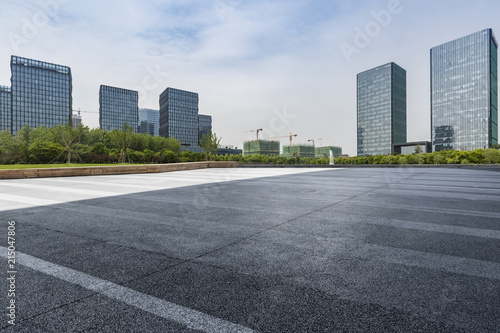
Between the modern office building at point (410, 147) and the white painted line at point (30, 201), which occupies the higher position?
the modern office building at point (410, 147)

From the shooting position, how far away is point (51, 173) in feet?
48.8

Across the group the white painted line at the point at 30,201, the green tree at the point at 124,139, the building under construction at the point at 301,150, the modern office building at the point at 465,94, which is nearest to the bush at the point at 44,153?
the green tree at the point at 124,139

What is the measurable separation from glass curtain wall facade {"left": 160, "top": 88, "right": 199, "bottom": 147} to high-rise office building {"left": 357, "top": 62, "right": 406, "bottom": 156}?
107581 mm

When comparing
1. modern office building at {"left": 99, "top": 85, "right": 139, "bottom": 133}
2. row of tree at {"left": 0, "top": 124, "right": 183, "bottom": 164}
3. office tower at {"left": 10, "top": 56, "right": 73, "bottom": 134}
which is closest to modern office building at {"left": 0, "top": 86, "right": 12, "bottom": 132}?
office tower at {"left": 10, "top": 56, "right": 73, "bottom": 134}

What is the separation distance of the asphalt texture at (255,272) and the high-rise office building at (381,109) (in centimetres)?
17694

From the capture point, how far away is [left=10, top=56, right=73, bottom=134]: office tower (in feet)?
403

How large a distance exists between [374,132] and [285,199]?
183449 millimetres

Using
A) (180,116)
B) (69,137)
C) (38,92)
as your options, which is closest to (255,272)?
(69,137)

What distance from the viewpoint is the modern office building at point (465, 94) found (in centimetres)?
12900

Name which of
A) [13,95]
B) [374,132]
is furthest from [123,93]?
[374,132]

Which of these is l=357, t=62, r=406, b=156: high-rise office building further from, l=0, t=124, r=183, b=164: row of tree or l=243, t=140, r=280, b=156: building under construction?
l=0, t=124, r=183, b=164: row of tree

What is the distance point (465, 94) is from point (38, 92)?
202439 millimetres

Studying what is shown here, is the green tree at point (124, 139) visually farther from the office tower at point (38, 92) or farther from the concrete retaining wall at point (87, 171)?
the office tower at point (38, 92)

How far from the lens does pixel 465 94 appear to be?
135 meters
